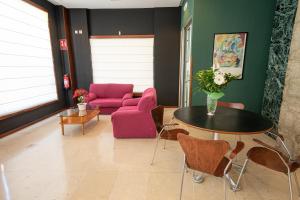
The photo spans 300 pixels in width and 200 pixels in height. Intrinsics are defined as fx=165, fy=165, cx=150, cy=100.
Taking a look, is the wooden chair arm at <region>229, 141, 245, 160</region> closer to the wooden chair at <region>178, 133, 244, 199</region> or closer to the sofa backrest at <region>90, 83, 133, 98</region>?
the wooden chair at <region>178, 133, 244, 199</region>

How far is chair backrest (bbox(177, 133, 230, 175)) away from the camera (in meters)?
1.31

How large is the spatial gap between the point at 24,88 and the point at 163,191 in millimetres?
3833

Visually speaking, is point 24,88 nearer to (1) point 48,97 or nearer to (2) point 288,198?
(1) point 48,97

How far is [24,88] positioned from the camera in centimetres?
380

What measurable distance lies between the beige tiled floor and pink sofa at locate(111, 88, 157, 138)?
0.43 ft

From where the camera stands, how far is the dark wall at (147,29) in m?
4.96

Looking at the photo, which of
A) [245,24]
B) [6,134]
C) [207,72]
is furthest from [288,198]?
[6,134]

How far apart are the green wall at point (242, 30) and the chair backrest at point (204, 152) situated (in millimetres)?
2230

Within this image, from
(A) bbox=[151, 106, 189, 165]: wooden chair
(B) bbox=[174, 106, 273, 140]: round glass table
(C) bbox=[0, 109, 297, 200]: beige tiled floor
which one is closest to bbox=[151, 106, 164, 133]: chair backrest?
(A) bbox=[151, 106, 189, 165]: wooden chair

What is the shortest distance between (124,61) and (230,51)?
323 centimetres

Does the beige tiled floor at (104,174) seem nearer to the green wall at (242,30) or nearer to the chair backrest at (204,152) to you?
the chair backrest at (204,152)

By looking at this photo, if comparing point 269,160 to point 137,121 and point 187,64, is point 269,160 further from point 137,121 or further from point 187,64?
point 187,64

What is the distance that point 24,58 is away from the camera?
Result: 12.5 ft

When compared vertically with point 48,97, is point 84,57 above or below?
above
